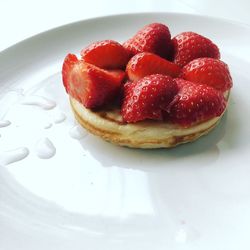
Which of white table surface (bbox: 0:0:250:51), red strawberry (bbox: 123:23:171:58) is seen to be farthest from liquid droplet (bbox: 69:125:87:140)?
white table surface (bbox: 0:0:250:51)

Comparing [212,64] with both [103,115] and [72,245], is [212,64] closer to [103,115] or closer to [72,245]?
[103,115]

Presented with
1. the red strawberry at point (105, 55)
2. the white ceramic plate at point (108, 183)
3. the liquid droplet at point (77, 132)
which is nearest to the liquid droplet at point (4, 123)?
the white ceramic plate at point (108, 183)

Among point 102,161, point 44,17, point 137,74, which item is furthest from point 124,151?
point 44,17

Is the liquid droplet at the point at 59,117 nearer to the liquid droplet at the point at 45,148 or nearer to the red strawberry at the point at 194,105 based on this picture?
the liquid droplet at the point at 45,148

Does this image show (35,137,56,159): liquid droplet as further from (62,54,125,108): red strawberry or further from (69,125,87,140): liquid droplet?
(62,54,125,108): red strawberry

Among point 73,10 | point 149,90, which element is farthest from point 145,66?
point 73,10

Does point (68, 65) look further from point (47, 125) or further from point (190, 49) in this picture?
point (190, 49)
